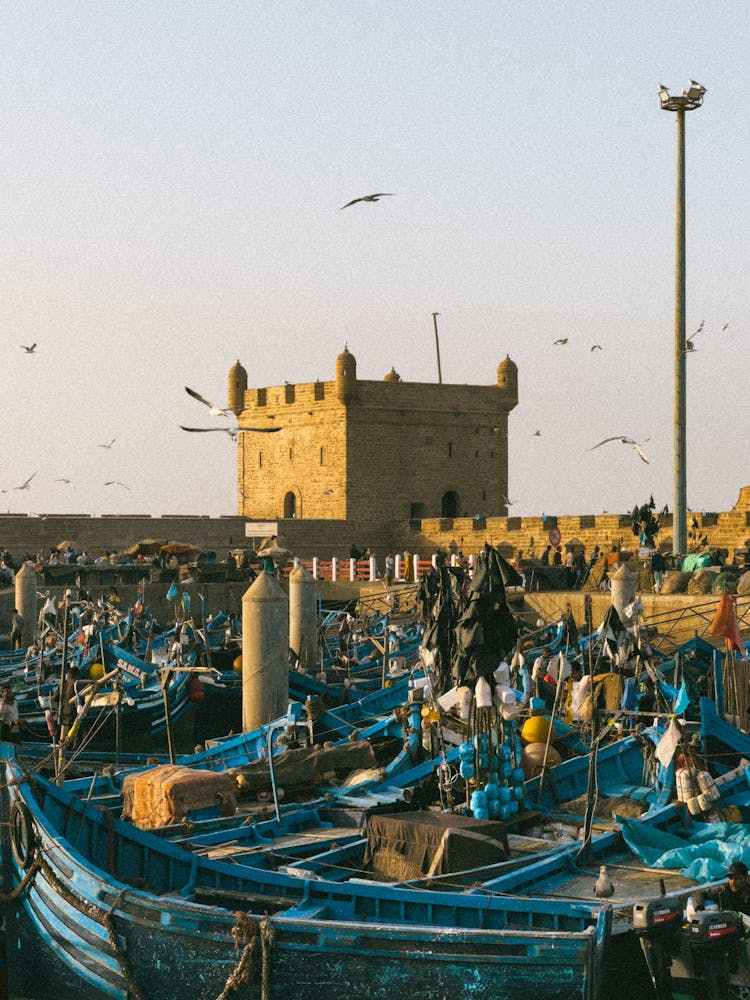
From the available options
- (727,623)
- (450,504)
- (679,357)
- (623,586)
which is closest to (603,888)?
(727,623)

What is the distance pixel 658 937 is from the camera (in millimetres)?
8703

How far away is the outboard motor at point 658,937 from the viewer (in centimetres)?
865

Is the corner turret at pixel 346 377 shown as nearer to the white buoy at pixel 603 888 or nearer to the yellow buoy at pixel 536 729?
the yellow buoy at pixel 536 729

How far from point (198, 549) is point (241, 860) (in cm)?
3253

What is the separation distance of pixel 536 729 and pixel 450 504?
3643 centimetres

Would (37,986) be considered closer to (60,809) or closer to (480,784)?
(60,809)

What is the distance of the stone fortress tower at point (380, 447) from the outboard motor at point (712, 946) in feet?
129

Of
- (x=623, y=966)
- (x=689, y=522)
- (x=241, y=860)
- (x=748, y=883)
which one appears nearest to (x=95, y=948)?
(x=241, y=860)

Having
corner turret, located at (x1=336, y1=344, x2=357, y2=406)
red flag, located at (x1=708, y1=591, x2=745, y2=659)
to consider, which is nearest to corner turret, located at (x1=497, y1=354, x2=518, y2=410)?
corner turret, located at (x1=336, y1=344, x2=357, y2=406)

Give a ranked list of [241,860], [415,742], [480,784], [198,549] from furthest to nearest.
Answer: [198,549] → [415,742] → [480,784] → [241,860]

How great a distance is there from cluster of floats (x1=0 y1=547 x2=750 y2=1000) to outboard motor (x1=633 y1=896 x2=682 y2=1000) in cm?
1

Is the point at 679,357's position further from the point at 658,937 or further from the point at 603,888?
→ the point at 658,937

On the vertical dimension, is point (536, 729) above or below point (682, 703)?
below

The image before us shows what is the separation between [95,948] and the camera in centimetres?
936
